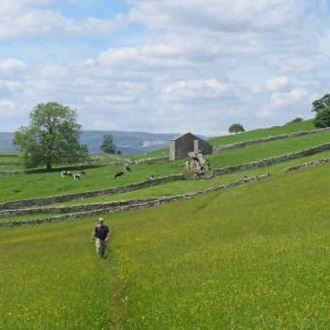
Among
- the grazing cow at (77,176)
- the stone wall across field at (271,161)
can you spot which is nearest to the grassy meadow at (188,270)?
the stone wall across field at (271,161)

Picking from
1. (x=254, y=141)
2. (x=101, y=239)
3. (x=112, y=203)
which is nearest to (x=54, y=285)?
(x=101, y=239)

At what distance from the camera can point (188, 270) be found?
98.0ft

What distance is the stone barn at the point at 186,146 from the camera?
11238cm

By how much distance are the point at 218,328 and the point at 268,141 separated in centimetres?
10371

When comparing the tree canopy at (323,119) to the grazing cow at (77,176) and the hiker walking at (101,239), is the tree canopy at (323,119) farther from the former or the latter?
the hiker walking at (101,239)

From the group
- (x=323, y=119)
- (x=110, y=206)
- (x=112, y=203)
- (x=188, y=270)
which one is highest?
(x=323, y=119)

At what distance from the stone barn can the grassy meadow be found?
50.2 metres

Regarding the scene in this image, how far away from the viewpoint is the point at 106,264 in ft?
116

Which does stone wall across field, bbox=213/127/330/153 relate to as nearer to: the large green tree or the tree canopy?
the tree canopy

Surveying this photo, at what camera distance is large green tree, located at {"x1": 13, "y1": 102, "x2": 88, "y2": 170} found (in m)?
122

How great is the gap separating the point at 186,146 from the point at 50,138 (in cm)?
2502

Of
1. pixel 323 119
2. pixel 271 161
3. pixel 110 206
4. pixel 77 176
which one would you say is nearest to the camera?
pixel 110 206

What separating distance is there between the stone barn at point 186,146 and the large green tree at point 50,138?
67.9 feet

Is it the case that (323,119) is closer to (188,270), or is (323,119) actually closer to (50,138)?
(50,138)
